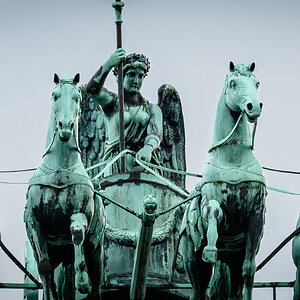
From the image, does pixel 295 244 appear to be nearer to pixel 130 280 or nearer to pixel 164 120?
pixel 130 280

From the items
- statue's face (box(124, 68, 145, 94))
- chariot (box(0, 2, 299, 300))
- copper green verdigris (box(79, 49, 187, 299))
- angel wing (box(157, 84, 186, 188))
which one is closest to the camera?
chariot (box(0, 2, 299, 300))

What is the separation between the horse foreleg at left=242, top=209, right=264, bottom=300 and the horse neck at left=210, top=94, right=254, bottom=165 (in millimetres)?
597

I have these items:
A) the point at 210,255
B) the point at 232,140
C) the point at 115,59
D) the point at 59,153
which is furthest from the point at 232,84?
the point at 115,59

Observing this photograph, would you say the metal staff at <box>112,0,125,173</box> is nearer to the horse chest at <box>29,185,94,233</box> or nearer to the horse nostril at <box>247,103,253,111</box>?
the horse chest at <box>29,185,94,233</box>

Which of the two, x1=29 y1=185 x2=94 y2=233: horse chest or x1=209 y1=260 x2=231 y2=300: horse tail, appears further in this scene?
x1=209 y1=260 x2=231 y2=300: horse tail

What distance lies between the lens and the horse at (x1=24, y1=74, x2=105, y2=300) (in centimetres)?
1941

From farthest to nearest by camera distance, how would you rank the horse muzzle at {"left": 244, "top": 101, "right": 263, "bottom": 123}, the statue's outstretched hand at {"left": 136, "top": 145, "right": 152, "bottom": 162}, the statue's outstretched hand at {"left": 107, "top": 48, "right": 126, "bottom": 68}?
1. the statue's outstretched hand at {"left": 136, "top": 145, "right": 152, "bottom": 162}
2. the statue's outstretched hand at {"left": 107, "top": 48, "right": 126, "bottom": 68}
3. the horse muzzle at {"left": 244, "top": 101, "right": 263, "bottom": 123}

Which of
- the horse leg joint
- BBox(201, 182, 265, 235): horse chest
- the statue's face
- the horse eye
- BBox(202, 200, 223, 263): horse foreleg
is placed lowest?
the horse leg joint

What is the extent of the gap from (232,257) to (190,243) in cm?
49

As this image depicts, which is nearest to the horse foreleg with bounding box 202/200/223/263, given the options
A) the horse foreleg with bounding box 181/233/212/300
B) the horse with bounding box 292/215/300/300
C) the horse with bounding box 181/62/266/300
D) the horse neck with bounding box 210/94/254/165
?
the horse with bounding box 181/62/266/300

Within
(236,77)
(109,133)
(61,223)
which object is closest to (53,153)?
(61,223)

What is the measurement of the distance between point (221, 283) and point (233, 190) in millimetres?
1154

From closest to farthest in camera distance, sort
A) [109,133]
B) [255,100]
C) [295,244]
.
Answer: [255,100]
[295,244]
[109,133]

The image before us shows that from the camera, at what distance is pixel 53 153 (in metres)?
19.7
